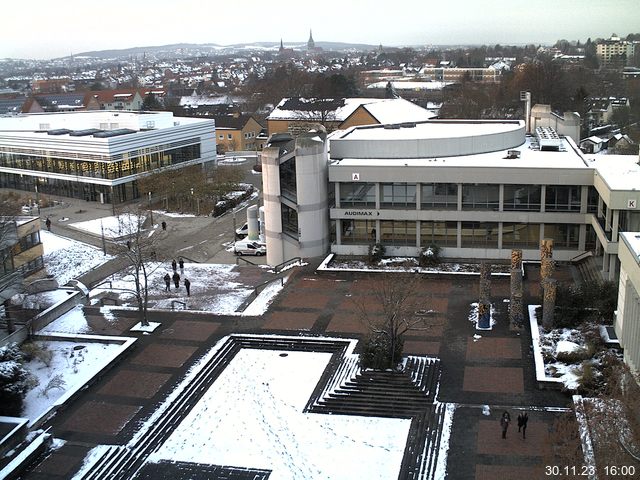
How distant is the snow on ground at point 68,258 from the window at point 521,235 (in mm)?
27147

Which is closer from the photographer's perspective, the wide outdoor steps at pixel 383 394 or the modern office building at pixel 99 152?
the wide outdoor steps at pixel 383 394

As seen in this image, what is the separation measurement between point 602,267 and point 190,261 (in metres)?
26.1

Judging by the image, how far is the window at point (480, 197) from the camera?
43781 mm

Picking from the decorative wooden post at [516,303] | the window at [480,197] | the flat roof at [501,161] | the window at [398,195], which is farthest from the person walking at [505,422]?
the window at [398,195]

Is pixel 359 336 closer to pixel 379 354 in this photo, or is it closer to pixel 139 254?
pixel 379 354

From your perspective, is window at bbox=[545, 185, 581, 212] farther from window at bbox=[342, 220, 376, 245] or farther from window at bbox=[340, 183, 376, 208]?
window at bbox=[342, 220, 376, 245]

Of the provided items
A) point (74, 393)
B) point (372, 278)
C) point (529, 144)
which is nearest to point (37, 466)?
point (74, 393)

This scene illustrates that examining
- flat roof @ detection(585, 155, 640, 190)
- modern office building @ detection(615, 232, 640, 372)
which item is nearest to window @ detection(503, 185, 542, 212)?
flat roof @ detection(585, 155, 640, 190)

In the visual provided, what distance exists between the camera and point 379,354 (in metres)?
29.9

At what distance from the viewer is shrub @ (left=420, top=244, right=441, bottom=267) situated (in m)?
43.7

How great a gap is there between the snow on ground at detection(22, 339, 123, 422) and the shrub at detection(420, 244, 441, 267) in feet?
61.7

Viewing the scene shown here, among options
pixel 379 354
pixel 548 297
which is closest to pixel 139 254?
pixel 379 354

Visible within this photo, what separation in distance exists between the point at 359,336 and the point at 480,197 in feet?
48.5

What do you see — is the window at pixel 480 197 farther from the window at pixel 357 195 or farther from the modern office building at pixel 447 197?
the window at pixel 357 195
